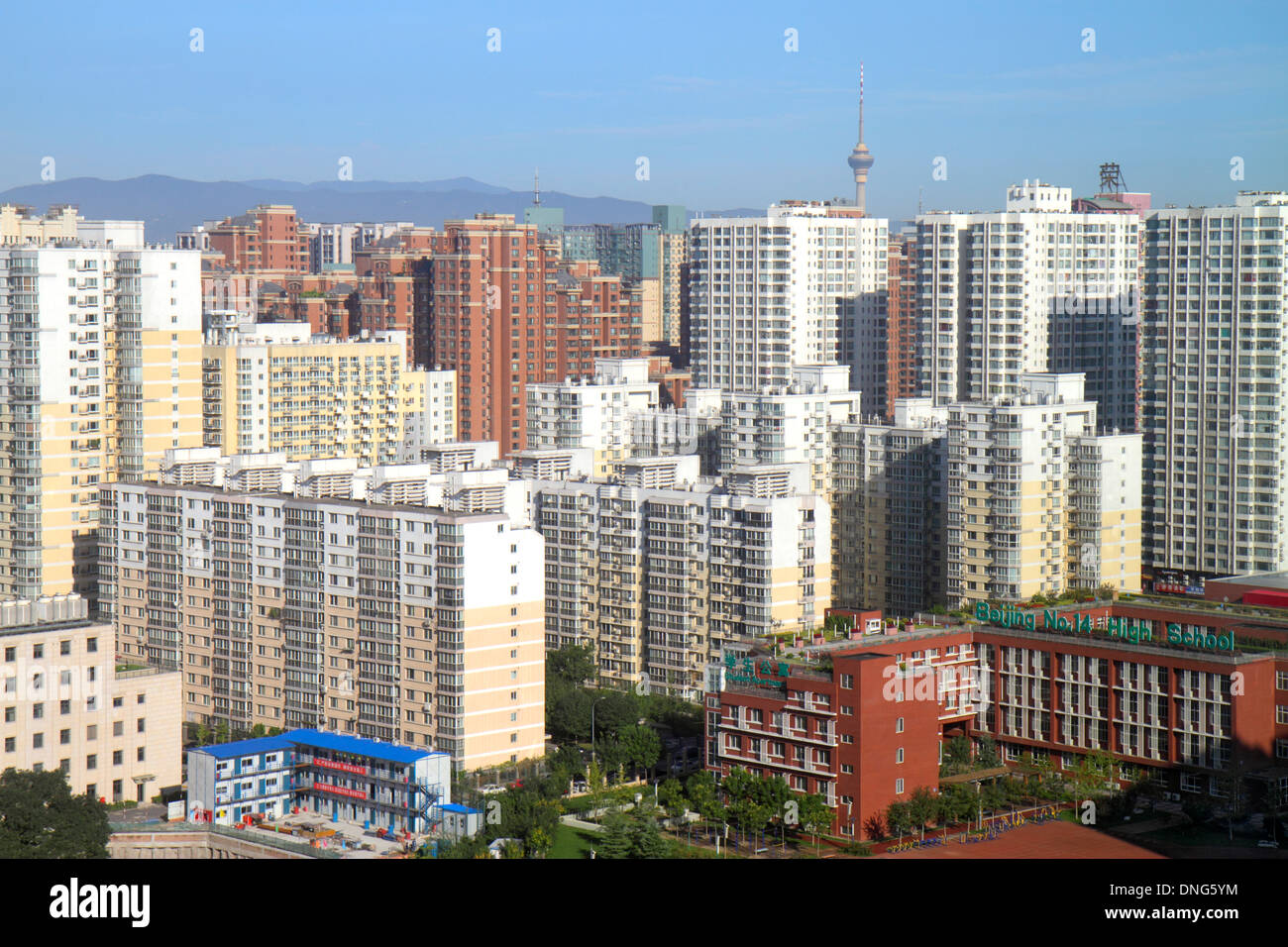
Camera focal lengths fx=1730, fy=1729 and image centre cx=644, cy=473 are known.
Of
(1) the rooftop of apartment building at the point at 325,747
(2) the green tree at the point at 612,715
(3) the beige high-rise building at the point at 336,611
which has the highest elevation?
(3) the beige high-rise building at the point at 336,611

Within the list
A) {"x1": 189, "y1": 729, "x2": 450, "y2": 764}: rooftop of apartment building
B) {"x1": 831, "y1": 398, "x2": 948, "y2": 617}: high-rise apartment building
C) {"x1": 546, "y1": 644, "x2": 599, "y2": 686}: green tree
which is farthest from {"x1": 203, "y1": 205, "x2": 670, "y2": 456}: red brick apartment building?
{"x1": 189, "y1": 729, "x2": 450, "y2": 764}: rooftop of apartment building

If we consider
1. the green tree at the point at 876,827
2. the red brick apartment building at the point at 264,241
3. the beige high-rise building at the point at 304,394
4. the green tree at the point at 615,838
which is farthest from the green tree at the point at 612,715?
the red brick apartment building at the point at 264,241

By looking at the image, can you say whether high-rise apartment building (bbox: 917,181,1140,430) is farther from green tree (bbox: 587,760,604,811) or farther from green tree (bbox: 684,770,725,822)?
green tree (bbox: 684,770,725,822)

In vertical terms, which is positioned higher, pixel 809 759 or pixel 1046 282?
pixel 1046 282

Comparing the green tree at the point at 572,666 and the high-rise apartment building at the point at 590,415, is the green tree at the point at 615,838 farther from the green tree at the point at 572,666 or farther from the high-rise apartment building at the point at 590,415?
the high-rise apartment building at the point at 590,415

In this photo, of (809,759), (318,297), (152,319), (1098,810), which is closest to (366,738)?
(809,759)

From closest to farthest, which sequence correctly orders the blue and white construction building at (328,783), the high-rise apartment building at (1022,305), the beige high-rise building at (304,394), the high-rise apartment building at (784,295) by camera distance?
the blue and white construction building at (328,783) < the beige high-rise building at (304,394) < the high-rise apartment building at (1022,305) < the high-rise apartment building at (784,295)
